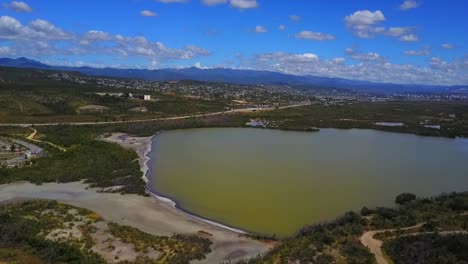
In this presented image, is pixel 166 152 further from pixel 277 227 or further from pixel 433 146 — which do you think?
pixel 433 146

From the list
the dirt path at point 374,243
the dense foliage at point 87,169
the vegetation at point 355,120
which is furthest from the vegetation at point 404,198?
the vegetation at point 355,120

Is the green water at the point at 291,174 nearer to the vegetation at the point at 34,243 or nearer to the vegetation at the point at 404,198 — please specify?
the vegetation at the point at 404,198

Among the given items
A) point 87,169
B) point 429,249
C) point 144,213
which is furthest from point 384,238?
point 87,169

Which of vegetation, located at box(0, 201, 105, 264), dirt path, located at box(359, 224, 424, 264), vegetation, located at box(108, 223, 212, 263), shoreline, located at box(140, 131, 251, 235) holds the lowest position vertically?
shoreline, located at box(140, 131, 251, 235)

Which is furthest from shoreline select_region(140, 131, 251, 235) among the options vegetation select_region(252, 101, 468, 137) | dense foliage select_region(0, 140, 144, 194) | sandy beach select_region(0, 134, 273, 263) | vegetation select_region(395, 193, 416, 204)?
vegetation select_region(252, 101, 468, 137)

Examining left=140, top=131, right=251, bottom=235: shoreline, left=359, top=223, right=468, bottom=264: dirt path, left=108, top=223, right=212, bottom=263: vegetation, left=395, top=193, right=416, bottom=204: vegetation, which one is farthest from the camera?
left=395, top=193, right=416, bottom=204: vegetation

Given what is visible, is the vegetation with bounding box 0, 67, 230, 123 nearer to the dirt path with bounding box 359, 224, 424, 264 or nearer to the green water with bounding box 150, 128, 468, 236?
the green water with bounding box 150, 128, 468, 236

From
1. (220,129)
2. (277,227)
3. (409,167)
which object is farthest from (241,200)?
(220,129)
